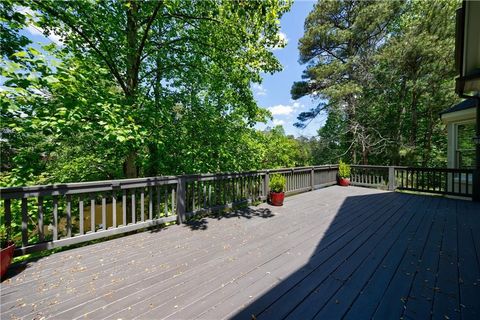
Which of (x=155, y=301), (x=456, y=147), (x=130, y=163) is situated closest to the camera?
(x=155, y=301)

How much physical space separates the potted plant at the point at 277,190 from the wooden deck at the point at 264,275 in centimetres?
137

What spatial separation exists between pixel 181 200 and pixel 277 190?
2559 mm

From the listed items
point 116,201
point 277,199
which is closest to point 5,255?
point 116,201

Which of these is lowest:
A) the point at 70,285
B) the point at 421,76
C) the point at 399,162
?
the point at 70,285

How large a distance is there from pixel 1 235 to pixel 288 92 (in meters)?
13.1

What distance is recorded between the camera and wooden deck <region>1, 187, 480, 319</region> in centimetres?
175

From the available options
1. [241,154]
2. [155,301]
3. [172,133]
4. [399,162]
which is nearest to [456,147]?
[399,162]

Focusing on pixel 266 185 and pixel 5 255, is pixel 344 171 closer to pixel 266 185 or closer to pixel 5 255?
pixel 266 185

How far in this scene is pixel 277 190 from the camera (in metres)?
5.39

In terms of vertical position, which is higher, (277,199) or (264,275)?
(277,199)

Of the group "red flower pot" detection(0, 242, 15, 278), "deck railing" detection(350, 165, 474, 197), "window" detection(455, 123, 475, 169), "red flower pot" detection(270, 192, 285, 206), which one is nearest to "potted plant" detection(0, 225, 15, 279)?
"red flower pot" detection(0, 242, 15, 278)

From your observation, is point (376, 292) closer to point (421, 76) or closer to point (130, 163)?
point (130, 163)

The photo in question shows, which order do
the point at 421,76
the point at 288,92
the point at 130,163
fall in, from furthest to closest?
the point at 288,92, the point at 421,76, the point at 130,163

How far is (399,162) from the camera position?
10.9 m
